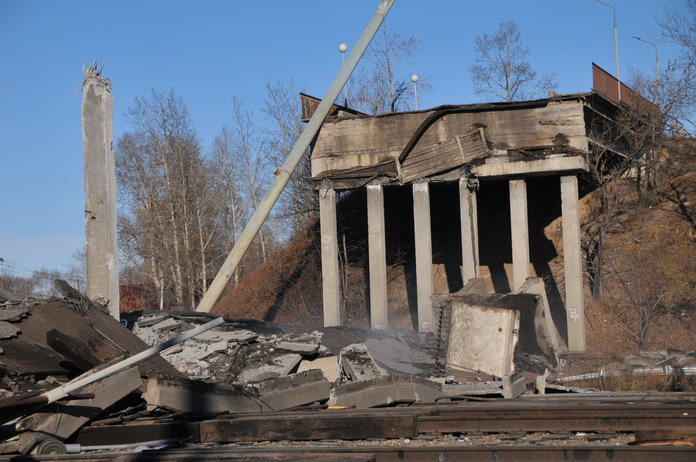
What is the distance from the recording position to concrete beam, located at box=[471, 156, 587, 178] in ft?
68.1

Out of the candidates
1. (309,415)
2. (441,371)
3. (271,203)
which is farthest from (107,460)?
(271,203)

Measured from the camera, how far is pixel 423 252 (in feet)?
71.9

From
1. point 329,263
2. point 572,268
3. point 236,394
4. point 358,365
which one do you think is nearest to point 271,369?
point 358,365

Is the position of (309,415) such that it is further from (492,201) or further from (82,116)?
(492,201)

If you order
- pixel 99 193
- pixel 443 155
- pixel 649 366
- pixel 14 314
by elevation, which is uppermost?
pixel 443 155

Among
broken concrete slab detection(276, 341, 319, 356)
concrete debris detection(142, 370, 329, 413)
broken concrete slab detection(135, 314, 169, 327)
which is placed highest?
broken concrete slab detection(135, 314, 169, 327)

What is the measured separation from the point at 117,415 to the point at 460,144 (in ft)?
51.3

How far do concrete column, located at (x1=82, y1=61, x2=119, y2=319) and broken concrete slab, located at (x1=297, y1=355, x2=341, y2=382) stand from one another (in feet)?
13.2

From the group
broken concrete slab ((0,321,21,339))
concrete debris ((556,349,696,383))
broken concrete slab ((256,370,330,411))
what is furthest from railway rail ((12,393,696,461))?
concrete debris ((556,349,696,383))

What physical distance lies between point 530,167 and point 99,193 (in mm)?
13028

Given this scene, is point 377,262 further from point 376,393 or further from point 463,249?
point 376,393

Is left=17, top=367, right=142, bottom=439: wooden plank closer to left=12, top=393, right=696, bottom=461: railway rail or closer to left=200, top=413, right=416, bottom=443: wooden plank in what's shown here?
left=12, top=393, right=696, bottom=461: railway rail

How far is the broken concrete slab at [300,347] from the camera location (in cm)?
1205

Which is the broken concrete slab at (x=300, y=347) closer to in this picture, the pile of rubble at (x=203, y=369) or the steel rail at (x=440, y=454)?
the pile of rubble at (x=203, y=369)
